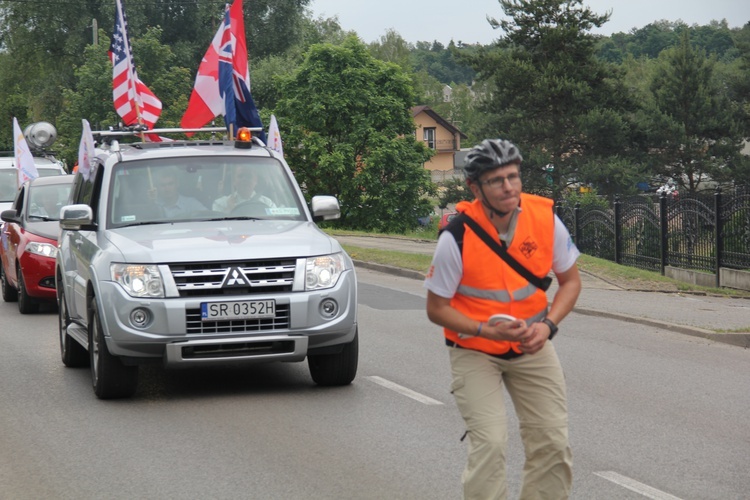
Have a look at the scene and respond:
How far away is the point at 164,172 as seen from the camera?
10.1 meters

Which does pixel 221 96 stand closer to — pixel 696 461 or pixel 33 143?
pixel 696 461

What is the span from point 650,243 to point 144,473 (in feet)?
61.9

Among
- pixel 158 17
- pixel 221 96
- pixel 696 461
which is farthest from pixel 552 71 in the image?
pixel 696 461

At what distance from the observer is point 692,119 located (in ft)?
187

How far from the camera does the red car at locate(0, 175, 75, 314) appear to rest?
15453mm

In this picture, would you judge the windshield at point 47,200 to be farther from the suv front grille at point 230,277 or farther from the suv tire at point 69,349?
the suv front grille at point 230,277

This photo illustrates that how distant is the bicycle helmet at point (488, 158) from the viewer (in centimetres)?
471

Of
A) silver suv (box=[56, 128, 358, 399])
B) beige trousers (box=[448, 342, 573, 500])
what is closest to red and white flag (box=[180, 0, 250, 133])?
silver suv (box=[56, 128, 358, 399])

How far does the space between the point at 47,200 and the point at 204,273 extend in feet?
29.8

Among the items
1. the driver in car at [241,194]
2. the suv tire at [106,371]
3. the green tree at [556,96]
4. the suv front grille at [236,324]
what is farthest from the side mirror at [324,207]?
the green tree at [556,96]

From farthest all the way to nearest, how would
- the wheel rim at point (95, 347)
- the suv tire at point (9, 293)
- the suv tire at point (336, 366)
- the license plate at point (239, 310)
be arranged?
the suv tire at point (9, 293) < the suv tire at point (336, 366) < the wheel rim at point (95, 347) < the license plate at point (239, 310)

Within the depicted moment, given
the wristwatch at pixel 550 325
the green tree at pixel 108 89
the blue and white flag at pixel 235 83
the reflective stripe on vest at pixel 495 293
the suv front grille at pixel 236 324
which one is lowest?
the suv front grille at pixel 236 324

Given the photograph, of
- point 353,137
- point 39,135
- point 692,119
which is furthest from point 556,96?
point 39,135

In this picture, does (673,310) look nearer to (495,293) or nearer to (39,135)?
(495,293)
